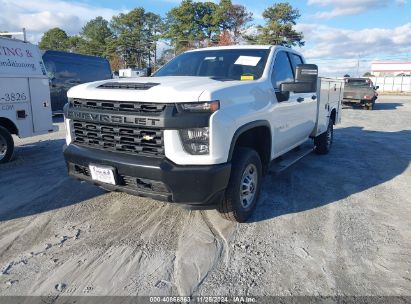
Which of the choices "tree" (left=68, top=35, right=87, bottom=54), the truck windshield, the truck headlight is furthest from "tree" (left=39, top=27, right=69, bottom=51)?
the truck headlight

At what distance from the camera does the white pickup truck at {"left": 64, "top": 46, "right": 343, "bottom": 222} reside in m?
3.18

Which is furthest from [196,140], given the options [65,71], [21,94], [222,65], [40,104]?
[65,71]

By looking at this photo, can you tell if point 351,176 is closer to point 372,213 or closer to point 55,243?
point 372,213

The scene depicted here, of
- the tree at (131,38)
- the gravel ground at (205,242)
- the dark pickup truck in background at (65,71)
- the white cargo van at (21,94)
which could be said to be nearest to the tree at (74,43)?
the tree at (131,38)

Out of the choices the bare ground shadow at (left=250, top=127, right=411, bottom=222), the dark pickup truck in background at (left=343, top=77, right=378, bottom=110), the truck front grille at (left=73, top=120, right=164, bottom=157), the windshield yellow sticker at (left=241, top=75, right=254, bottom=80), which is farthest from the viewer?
the dark pickup truck in background at (left=343, top=77, right=378, bottom=110)

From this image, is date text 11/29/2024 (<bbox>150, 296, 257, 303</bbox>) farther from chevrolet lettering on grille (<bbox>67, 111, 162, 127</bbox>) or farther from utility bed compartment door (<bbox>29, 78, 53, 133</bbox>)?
utility bed compartment door (<bbox>29, 78, 53, 133</bbox>)

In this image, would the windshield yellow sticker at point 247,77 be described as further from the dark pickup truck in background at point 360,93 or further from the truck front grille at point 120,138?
the dark pickup truck in background at point 360,93

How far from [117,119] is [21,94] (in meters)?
4.46

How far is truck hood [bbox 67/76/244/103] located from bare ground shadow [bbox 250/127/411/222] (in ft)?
5.74

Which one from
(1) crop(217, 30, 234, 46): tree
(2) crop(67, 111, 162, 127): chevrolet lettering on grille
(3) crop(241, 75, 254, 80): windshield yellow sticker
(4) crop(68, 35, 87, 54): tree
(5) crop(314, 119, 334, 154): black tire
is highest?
(4) crop(68, 35, 87, 54): tree

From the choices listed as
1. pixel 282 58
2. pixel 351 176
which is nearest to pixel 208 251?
pixel 282 58

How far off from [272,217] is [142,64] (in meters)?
70.3

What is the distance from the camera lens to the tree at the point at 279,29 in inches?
1750

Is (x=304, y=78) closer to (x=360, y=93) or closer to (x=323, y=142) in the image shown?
(x=323, y=142)
